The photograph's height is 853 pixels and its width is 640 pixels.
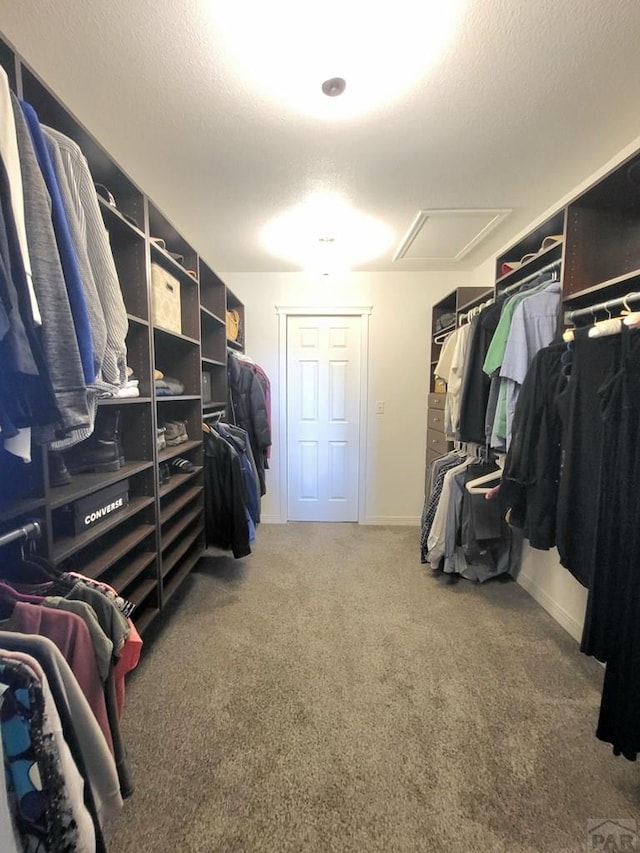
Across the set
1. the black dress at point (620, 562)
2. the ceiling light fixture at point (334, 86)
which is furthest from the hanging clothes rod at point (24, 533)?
the ceiling light fixture at point (334, 86)

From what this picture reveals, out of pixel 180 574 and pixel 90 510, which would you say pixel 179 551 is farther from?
pixel 90 510

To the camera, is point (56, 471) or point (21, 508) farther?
point (56, 471)

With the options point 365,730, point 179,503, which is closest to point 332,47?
point 179,503

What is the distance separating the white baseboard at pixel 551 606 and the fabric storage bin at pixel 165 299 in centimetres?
251

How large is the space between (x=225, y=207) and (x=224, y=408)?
1338 millimetres

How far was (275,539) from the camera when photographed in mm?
2875

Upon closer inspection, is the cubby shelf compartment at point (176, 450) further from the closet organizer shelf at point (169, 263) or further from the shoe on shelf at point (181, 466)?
the closet organizer shelf at point (169, 263)

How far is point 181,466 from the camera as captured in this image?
1940 millimetres

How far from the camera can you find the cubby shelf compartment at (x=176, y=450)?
1.67 meters

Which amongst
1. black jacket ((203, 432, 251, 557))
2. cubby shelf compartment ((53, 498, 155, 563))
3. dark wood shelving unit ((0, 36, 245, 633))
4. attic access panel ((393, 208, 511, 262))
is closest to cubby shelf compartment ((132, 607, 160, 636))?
dark wood shelving unit ((0, 36, 245, 633))

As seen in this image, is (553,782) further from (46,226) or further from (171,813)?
(46,226)

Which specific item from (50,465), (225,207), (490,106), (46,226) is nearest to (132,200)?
(225,207)

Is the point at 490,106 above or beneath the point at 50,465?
above

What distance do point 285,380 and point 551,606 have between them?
2530 mm
